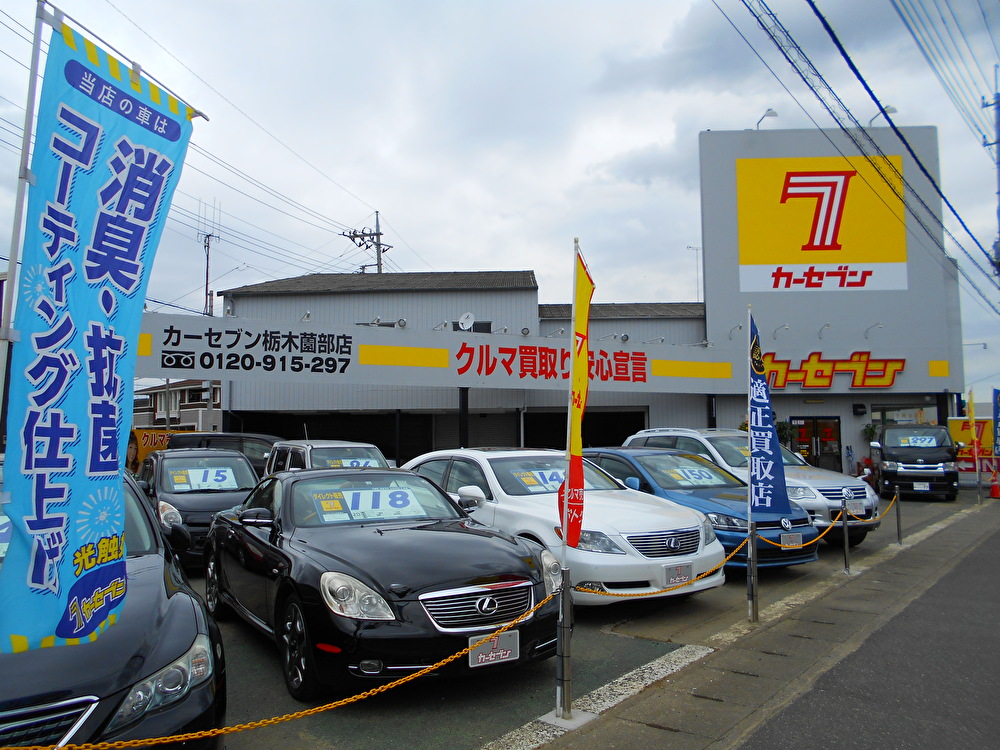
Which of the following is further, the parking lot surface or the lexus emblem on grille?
the lexus emblem on grille

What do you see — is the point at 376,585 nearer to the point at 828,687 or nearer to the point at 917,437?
the point at 828,687

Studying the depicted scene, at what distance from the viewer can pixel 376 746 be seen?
3861 millimetres

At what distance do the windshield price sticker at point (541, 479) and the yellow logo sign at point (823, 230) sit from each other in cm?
1730

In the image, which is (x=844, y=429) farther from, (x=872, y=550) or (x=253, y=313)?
(x=253, y=313)

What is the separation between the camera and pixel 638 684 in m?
4.84

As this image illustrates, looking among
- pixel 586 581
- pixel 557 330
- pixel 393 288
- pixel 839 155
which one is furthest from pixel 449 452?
pixel 839 155

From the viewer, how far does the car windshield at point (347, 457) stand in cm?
1085

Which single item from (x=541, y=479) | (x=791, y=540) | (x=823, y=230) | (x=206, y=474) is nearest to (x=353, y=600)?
(x=541, y=479)

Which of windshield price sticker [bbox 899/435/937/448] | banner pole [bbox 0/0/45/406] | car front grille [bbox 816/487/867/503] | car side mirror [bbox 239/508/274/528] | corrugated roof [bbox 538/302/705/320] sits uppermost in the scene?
corrugated roof [bbox 538/302/705/320]

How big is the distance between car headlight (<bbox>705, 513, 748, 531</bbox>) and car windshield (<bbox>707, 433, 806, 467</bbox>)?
10.7 feet

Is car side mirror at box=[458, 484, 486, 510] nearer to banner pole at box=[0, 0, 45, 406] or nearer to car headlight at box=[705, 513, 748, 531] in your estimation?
car headlight at box=[705, 513, 748, 531]

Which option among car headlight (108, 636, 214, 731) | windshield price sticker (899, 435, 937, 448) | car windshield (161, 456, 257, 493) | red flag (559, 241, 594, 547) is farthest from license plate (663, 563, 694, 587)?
windshield price sticker (899, 435, 937, 448)

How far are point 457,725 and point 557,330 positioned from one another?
1872 cm

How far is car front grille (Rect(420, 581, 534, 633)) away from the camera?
13.9 feet
